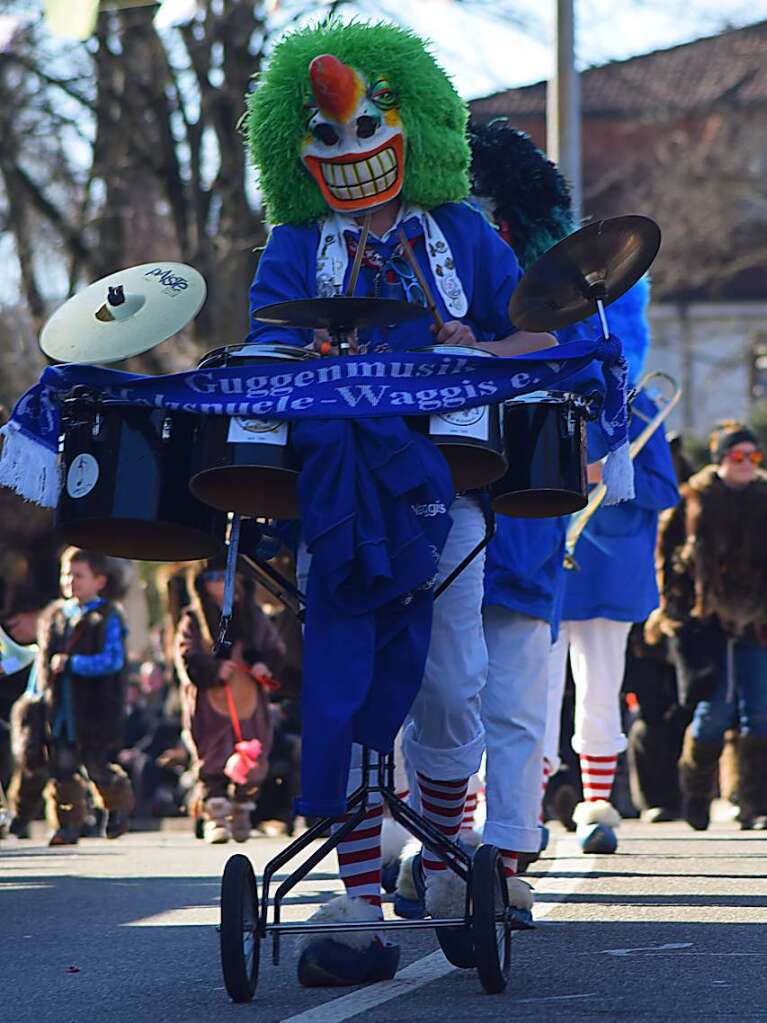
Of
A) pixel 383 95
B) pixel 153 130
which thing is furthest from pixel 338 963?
pixel 153 130

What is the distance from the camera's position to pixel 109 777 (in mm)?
11797

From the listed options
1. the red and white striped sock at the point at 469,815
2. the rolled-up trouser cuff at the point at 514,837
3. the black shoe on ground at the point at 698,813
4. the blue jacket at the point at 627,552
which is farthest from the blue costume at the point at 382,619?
the black shoe on ground at the point at 698,813

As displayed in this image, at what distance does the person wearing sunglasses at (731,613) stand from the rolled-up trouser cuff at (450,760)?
5450mm

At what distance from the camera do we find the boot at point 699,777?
10633 mm

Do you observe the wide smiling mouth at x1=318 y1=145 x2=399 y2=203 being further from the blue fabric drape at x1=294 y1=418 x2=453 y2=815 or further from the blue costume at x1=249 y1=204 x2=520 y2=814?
the blue fabric drape at x1=294 y1=418 x2=453 y2=815

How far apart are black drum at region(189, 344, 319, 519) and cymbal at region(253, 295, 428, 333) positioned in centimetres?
7

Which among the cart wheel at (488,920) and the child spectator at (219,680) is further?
the child spectator at (219,680)

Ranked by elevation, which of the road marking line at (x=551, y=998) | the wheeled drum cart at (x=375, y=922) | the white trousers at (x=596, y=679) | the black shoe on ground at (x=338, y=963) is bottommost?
the road marking line at (x=551, y=998)

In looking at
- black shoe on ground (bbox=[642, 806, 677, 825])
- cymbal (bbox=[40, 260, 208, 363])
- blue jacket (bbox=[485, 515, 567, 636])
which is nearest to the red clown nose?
cymbal (bbox=[40, 260, 208, 363])

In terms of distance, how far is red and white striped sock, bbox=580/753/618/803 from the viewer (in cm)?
855

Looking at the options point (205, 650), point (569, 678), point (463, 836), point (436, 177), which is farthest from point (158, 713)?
point (436, 177)

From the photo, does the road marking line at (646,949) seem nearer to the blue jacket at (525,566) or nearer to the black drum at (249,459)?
the blue jacket at (525,566)

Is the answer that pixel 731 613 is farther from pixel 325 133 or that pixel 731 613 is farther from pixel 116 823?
pixel 325 133

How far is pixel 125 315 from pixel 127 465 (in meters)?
0.49
